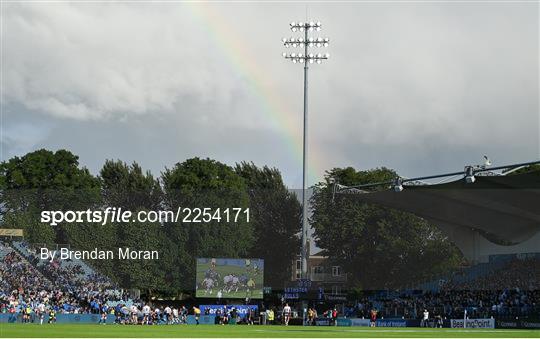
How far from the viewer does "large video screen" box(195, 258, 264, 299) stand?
219 ft

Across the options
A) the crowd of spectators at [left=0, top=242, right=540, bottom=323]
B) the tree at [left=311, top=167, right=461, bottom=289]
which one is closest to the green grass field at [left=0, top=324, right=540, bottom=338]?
the crowd of spectators at [left=0, top=242, right=540, bottom=323]

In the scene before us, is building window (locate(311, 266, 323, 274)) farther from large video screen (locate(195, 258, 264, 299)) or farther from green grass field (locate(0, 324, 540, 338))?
green grass field (locate(0, 324, 540, 338))

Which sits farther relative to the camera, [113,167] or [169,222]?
[113,167]

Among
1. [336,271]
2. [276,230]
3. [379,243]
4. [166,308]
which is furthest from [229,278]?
[379,243]

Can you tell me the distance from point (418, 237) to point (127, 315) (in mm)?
25278

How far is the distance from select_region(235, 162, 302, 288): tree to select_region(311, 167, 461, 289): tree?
6.46 feet

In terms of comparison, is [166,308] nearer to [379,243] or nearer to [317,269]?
[317,269]

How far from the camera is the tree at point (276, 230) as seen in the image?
70.3 metres

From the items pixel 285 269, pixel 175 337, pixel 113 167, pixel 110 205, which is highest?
pixel 113 167

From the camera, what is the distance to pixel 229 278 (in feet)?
220

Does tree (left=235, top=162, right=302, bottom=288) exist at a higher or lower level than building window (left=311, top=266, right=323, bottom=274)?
higher

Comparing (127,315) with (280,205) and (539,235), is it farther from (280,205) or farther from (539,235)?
(539,235)

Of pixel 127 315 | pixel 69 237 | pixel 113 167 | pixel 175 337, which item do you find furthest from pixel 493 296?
pixel 113 167

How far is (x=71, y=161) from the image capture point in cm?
9056
